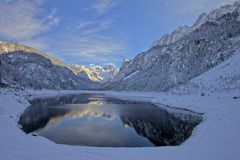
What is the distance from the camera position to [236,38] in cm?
14925

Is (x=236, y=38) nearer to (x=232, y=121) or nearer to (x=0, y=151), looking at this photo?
(x=232, y=121)

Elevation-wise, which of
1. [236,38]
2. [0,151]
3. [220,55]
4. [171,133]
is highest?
[236,38]

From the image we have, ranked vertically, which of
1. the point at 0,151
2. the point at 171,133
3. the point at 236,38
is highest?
the point at 236,38

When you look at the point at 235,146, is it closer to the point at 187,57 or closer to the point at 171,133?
the point at 171,133

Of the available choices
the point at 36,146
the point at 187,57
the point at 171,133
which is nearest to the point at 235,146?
the point at 171,133

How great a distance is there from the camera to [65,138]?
28078 mm

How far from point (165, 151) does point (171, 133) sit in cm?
1428

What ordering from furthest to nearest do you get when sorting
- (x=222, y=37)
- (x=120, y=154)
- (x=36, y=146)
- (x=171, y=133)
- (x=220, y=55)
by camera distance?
(x=222, y=37) → (x=220, y=55) → (x=171, y=133) → (x=36, y=146) → (x=120, y=154)

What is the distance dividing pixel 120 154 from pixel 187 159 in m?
4.85

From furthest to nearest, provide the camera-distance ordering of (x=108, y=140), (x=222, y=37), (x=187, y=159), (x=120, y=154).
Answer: (x=222, y=37) → (x=108, y=140) → (x=120, y=154) → (x=187, y=159)

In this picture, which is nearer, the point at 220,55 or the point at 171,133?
the point at 171,133

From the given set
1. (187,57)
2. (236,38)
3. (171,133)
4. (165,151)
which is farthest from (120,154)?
(187,57)

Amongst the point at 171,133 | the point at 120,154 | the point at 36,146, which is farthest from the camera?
the point at 171,133

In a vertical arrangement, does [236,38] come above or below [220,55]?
above
